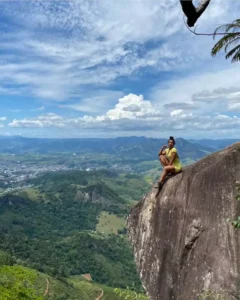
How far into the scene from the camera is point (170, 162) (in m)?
17.4

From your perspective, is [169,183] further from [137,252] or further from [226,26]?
[226,26]

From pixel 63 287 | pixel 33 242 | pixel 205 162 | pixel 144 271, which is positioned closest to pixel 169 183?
pixel 205 162

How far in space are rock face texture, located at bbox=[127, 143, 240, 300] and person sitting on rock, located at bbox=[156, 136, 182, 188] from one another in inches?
16.7

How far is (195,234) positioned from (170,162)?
453cm

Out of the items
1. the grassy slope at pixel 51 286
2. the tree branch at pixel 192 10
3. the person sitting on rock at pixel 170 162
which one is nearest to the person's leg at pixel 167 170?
the person sitting on rock at pixel 170 162

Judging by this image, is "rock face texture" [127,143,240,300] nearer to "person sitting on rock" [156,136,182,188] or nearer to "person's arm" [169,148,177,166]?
"person sitting on rock" [156,136,182,188]

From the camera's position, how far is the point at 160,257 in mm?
15906

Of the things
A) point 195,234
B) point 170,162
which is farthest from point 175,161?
point 195,234

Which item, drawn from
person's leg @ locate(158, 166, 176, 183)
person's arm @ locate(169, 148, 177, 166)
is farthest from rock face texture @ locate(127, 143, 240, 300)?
person's arm @ locate(169, 148, 177, 166)

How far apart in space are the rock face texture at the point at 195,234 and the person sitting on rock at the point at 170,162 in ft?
1.39

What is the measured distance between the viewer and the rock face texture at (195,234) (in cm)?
1245

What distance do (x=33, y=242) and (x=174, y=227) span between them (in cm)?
18763

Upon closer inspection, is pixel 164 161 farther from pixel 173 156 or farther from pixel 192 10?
pixel 192 10

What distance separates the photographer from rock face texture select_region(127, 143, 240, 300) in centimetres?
1245
